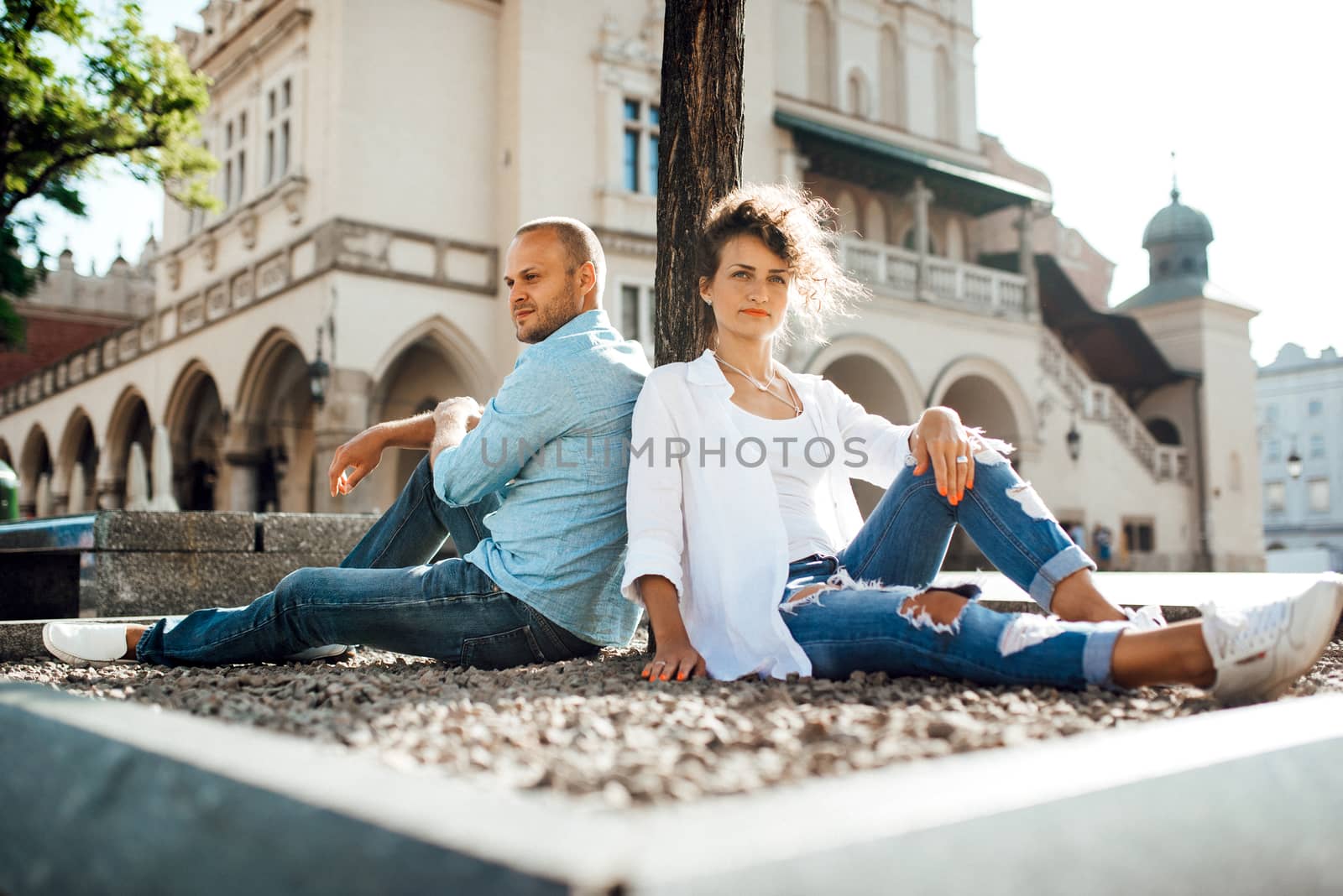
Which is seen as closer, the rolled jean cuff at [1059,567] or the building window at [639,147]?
the rolled jean cuff at [1059,567]

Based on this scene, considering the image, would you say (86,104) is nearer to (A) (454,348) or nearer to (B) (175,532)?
(A) (454,348)

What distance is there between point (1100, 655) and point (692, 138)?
8.37 feet

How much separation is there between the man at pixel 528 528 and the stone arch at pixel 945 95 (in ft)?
70.2

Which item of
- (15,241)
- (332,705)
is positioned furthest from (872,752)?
(15,241)

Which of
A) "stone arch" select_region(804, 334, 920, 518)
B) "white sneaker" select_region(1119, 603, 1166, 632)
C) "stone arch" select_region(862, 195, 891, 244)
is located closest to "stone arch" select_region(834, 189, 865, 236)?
"stone arch" select_region(862, 195, 891, 244)

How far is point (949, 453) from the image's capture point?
2.56m

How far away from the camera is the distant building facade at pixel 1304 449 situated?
56.6 metres

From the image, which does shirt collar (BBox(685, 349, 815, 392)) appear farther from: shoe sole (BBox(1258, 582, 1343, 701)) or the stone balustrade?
the stone balustrade

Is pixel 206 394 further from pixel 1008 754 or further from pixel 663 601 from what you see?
pixel 1008 754

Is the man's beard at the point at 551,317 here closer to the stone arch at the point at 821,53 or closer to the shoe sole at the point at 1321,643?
the shoe sole at the point at 1321,643

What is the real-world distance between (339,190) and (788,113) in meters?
8.13

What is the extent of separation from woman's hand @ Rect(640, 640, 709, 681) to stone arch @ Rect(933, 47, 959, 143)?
72.1ft

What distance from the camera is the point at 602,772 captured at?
1.37 meters

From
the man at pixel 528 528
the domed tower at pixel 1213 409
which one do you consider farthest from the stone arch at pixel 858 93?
the man at pixel 528 528
